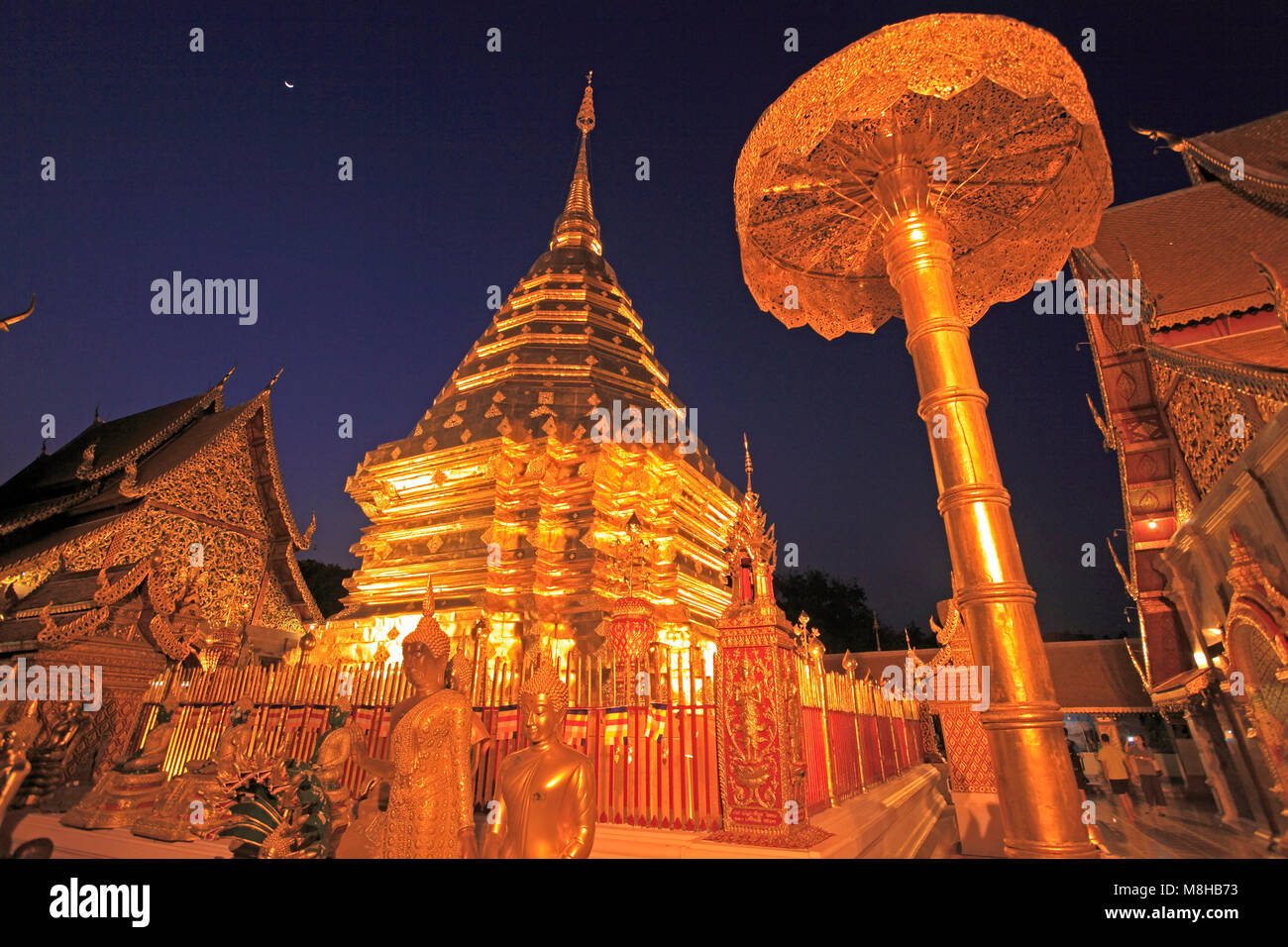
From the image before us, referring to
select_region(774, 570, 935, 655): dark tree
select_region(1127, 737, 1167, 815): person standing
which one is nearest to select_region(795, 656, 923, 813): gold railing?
select_region(1127, 737, 1167, 815): person standing

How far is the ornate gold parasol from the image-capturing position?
250 cm

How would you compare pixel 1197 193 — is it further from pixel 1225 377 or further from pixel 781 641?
pixel 781 641

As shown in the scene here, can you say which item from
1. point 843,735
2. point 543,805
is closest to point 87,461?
point 543,805

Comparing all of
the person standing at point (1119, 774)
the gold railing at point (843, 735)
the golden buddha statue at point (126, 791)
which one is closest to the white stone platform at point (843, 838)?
the gold railing at point (843, 735)

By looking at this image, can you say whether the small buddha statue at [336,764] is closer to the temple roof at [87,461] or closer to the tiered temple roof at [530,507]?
the tiered temple roof at [530,507]

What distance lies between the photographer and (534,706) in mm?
2928

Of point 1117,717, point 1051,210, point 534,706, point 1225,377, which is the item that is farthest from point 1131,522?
point 534,706

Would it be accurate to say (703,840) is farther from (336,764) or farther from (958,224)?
(958,224)

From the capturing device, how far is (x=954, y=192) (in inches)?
156

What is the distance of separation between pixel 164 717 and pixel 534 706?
19.3 ft

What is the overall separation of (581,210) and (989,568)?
19006 mm

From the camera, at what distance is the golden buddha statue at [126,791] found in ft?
15.8

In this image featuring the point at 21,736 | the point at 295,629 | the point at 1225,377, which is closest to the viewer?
the point at 21,736

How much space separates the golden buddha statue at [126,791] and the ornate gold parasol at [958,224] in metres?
6.29
